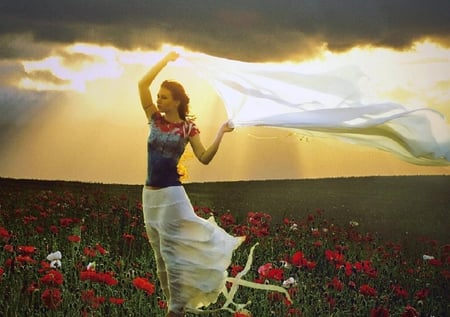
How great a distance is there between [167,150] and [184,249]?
0.39 meters

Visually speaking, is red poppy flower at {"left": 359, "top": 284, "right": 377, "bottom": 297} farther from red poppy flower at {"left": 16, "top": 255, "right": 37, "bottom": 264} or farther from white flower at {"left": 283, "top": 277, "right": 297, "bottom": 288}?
red poppy flower at {"left": 16, "top": 255, "right": 37, "bottom": 264}

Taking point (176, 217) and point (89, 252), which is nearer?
point (176, 217)

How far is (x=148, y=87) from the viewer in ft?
10.4

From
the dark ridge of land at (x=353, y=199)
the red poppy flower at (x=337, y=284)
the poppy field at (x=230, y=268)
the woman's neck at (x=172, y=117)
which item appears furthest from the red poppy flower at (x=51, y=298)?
the red poppy flower at (x=337, y=284)

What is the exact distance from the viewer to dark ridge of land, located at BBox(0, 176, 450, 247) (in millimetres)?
3412

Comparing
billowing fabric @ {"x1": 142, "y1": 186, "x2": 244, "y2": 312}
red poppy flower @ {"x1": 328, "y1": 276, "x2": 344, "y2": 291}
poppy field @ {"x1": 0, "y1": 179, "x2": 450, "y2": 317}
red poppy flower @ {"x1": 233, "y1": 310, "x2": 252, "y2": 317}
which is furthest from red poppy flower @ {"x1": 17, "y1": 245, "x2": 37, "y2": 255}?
red poppy flower @ {"x1": 328, "y1": 276, "x2": 344, "y2": 291}

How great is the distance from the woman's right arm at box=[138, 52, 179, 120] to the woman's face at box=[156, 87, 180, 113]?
5 cm

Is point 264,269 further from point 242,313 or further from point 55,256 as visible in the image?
point 55,256

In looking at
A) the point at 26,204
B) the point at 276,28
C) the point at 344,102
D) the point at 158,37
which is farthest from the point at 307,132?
the point at 26,204

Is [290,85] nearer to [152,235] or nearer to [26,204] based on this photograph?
[152,235]

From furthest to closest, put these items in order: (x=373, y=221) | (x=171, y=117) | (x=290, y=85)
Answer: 1. (x=373, y=221)
2. (x=290, y=85)
3. (x=171, y=117)

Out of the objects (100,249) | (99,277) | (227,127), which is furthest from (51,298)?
(227,127)

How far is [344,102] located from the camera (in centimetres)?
330

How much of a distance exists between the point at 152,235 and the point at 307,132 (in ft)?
2.44
